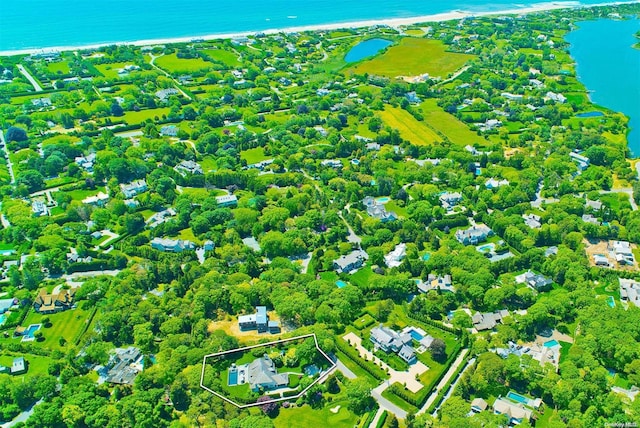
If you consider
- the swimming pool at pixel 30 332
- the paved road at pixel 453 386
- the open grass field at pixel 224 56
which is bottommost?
the paved road at pixel 453 386

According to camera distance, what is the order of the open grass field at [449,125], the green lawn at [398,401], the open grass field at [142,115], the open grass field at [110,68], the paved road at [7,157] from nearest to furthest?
the green lawn at [398,401]
the paved road at [7,157]
the open grass field at [449,125]
the open grass field at [142,115]
the open grass field at [110,68]

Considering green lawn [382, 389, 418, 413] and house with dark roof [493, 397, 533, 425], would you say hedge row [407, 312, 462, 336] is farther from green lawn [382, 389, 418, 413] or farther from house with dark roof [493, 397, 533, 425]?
green lawn [382, 389, 418, 413]

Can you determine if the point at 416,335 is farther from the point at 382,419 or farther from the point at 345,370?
the point at 382,419

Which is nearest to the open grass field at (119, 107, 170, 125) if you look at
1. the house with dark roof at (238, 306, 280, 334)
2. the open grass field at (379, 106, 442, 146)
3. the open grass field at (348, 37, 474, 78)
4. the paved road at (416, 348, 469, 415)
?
the open grass field at (379, 106, 442, 146)

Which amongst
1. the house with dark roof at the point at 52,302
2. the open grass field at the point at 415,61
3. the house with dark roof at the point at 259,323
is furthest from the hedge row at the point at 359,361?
the open grass field at the point at 415,61

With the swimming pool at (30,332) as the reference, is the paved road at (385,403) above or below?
below

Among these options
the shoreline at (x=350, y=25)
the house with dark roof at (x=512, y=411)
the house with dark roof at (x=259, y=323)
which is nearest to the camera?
the house with dark roof at (x=512, y=411)

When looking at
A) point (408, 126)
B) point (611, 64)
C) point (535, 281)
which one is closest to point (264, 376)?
point (535, 281)

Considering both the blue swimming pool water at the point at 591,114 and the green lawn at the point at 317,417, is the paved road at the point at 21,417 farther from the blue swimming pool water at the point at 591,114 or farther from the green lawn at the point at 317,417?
the blue swimming pool water at the point at 591,114
